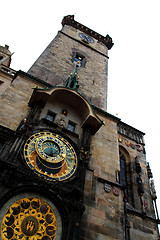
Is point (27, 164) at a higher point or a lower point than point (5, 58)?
lower

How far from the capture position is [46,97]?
9102 mm

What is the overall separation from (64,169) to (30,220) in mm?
2174

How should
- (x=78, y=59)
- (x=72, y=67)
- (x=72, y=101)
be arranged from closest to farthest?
(x=72, y=101), (x=72, y=67), (x=78, y=59)

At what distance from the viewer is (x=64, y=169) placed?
7.46m

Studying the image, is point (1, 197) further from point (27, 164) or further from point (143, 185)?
point (143, 185)

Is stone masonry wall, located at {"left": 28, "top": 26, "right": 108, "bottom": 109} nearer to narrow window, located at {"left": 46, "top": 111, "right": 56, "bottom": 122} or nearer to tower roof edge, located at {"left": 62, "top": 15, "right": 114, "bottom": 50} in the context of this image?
tower roof edge, located at {"left": 62, "top": 15, "right": 114, "bottom": 50}

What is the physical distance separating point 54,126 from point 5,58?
385 inches

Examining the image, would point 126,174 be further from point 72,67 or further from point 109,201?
point 72,67

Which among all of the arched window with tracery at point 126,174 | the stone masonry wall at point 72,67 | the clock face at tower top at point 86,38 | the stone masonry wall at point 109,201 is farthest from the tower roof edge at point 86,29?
the arched window with tracery at point 126,174

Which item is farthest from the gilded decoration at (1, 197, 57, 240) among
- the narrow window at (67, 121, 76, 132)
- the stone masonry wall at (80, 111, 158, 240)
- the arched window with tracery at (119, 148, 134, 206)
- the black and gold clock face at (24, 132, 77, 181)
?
the arched window with tracery at (119, 148, 134, 206)

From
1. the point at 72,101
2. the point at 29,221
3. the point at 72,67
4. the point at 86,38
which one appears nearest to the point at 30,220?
the point at 29,221

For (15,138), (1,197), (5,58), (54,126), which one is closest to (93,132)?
(54,126)

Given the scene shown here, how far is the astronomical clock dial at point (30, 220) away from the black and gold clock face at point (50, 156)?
0.97 meters

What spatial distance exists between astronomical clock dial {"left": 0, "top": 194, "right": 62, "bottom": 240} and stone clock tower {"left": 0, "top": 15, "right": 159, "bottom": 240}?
2 centimetres
